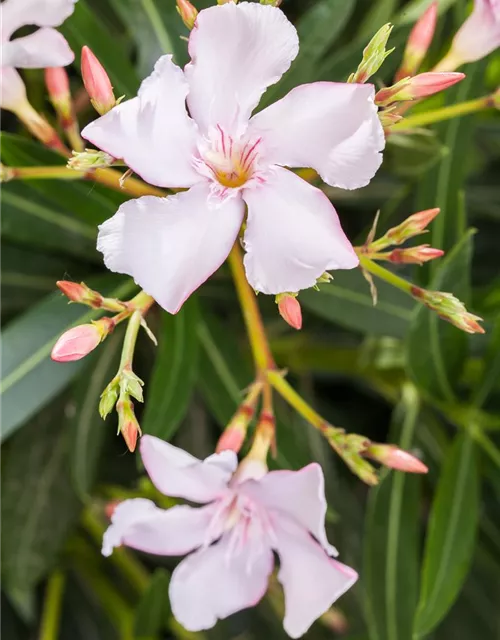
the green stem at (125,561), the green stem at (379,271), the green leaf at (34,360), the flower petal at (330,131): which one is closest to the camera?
the flower petal at (330,131)

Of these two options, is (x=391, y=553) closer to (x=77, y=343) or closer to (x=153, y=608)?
(x=153, y=608)

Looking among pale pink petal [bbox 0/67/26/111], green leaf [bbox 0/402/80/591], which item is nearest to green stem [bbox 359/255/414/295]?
pale pink petal [bbox 0/67/26/111]

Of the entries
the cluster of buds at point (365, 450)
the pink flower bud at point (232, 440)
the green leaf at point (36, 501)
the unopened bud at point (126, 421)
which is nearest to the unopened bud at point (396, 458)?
the cluster of buds at point (365, 450)

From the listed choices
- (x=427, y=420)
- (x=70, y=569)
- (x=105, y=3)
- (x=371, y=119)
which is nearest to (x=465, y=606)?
(x=427, y=420)

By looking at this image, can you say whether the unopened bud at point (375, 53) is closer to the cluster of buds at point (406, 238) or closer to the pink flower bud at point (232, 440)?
the cluster of buds at point (406, 238)

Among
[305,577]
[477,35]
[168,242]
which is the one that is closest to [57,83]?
[168,242]

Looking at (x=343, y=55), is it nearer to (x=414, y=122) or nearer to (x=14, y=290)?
(x=414, y=122)
